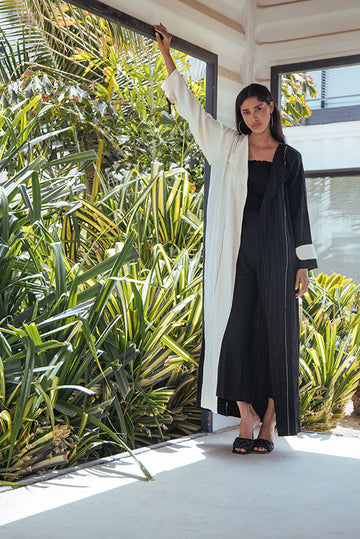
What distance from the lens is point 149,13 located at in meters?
3.30

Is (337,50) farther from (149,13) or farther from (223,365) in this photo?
(223,365)

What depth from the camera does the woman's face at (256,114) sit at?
10.9ft

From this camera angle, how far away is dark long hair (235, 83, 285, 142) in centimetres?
333

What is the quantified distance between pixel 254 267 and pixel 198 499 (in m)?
1.14

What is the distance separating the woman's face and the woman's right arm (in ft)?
0.40

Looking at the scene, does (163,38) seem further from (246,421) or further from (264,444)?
(264,444)

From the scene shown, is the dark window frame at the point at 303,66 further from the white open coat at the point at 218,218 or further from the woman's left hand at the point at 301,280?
the woman's left hand at the point at 301,280

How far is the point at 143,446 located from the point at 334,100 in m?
3.26

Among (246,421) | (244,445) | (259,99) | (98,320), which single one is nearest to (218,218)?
(259,99)

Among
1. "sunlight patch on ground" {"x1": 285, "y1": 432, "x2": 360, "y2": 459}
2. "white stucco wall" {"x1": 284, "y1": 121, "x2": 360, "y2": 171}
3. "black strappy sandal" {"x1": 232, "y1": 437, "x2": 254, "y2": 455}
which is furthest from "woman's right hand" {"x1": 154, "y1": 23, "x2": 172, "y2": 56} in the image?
"white stucco wall" {"x1": 284, "y1": 121, "x2": 360, "y2": 171}

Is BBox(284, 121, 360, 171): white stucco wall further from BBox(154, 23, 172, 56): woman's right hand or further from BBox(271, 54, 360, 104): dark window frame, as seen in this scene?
BBox(154, 23, 172, 56): woman's right hand

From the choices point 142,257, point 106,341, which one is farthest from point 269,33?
point 106,341

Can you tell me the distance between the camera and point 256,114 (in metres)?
3.32

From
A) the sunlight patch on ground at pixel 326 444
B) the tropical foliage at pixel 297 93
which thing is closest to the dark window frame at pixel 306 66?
the tropical foliage at pixel 297 93
